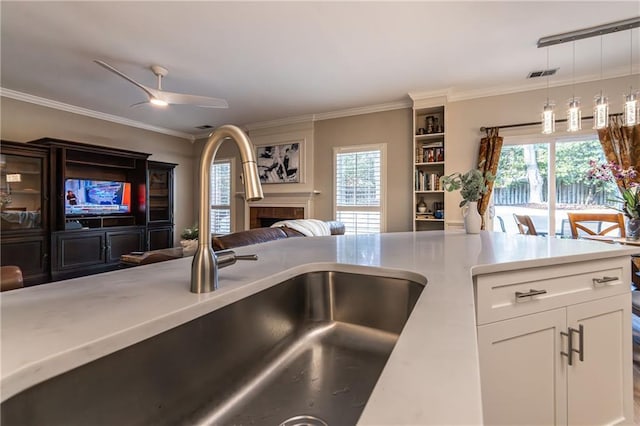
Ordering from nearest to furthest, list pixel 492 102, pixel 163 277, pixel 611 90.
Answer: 1. pixel 163 277
2. pixel 611 90
3. pixel 492 102

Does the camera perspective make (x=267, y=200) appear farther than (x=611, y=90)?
Yes

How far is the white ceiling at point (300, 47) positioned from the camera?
2246 mm

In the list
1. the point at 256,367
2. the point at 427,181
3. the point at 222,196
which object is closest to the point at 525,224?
the point at 427,181

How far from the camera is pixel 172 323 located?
586 millimetres

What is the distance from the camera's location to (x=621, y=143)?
316 centimetres

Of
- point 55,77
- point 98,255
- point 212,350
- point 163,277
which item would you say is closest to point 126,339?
point 212,350

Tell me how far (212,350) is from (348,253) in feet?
2.25

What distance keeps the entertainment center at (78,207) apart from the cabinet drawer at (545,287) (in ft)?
15.6

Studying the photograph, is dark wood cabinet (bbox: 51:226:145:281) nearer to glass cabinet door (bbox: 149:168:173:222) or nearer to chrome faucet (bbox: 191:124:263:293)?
glass cabinet door (bbox: 149:168:173:222)

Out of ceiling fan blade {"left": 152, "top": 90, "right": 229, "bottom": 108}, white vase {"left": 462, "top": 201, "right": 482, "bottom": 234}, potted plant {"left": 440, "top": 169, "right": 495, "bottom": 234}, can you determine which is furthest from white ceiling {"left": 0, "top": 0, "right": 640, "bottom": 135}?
white vase {"left": 462, "top": 201, "right": 482, "bottom": 234}

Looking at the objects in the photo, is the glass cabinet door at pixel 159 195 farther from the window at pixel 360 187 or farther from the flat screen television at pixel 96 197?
the window at pixel 360 187

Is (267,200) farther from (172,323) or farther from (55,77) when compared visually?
(172,323)

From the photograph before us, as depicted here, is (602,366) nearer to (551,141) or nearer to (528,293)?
(528,293)

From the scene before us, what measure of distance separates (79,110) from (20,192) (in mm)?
1512
